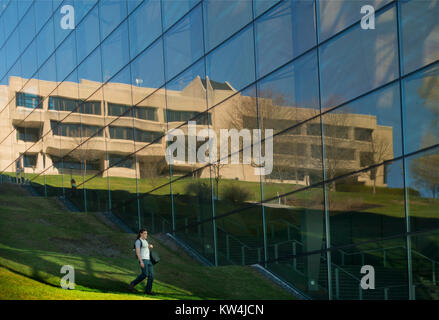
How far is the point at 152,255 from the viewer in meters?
13.6

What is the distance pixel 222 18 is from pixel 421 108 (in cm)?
874

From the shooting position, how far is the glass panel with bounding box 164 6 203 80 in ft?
71.4

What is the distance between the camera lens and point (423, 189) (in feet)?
45.0

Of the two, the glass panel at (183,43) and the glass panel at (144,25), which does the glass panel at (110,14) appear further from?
the glass panel at (183,43)

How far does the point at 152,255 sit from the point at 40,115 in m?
23.7

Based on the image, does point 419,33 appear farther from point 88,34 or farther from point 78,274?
point 88,34

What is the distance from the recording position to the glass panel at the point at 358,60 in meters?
14.7

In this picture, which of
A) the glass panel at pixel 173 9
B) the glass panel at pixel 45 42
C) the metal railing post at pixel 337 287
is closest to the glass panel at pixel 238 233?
the metal railing post at pixel 337 287

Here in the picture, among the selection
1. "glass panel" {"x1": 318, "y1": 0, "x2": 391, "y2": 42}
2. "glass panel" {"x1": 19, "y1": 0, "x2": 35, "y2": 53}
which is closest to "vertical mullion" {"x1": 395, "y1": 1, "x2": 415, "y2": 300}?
"glass panel" {"x1": 318, "y1": 0, "x2": 391, "y2": 42}

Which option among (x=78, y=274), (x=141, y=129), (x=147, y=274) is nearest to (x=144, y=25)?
(x=141, y=129)

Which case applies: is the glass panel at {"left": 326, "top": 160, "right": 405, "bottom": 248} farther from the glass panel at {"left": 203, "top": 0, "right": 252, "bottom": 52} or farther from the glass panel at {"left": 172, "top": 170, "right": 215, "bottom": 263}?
the glass panel at {"left": 203, "top": 0, "right": 252, "bottom": 52}

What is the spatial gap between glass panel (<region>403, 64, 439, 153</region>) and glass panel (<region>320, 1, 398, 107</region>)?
666 mm
